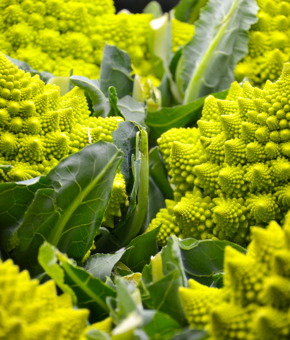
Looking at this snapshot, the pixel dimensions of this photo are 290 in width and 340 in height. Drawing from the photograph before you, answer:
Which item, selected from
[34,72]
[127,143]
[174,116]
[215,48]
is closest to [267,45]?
[215,48]

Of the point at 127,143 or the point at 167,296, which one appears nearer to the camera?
the point at 167,296

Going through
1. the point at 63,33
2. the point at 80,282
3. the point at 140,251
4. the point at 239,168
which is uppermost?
the point at 63,33

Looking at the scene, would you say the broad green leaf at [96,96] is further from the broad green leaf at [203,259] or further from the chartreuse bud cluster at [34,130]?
the broad green leaf at [203,259]

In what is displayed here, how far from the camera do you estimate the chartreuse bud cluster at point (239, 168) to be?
69 centimetres

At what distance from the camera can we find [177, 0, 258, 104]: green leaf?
108cm

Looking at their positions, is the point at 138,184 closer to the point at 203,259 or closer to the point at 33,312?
the point at 203,259

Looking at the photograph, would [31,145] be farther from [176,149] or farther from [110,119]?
[176,149]

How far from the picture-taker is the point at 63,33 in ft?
3.70

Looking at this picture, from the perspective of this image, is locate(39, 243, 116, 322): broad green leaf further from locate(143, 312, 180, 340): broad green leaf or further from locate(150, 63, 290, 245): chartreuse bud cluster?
locate(150, 63, 290, 245): chartreuse bud cluster

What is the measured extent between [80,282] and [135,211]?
308 millimetres

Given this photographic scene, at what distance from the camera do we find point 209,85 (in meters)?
1.13

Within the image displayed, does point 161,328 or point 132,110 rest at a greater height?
point 132,110

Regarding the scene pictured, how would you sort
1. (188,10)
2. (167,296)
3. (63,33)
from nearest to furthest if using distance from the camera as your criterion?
(167,296), (63,33), (188,10)

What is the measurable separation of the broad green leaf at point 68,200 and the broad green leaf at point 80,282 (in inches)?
4.6
